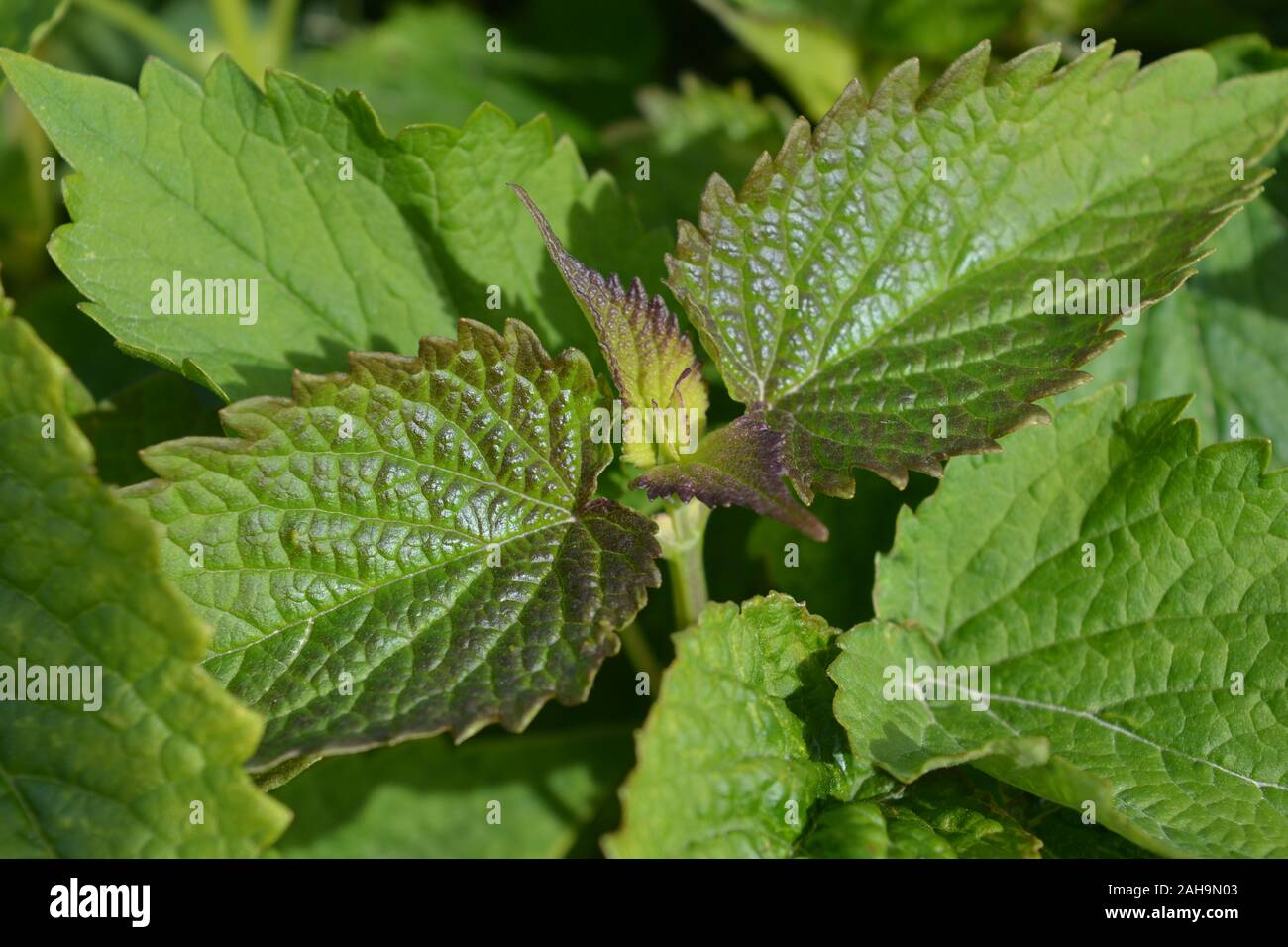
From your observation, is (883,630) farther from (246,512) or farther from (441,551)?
(246,512)

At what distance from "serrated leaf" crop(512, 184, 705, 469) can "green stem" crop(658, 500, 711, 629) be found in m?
0.07

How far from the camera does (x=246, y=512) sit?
51.4 inches

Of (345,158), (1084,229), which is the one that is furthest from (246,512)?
(1084,229)

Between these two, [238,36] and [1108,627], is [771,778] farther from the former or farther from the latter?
[238,36]

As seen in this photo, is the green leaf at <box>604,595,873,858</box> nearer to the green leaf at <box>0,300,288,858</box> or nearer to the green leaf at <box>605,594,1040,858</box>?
the green leaf at <box>605,594,1040,858</box>

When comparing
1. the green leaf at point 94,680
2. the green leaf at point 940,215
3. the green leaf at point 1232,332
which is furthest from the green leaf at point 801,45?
the green leaf at point 94,680

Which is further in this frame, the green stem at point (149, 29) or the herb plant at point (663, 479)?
the green stem at point (149, 29)

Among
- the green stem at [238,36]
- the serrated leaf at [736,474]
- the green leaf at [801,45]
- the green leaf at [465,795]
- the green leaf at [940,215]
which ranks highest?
the green stem at [238,36]

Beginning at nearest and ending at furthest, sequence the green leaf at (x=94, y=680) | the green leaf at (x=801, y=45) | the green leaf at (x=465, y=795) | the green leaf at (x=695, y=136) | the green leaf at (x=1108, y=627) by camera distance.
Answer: the green leaf at (x=94, y=680) < the green leaf at (x=1108, y=627) < the green leaf at (x=465, y=795) < the green leaf at (x=695, y=136) < the green leaf at (x=801, y=45)

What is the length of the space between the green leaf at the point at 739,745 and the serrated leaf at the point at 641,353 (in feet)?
0.75

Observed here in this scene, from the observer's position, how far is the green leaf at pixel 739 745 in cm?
118

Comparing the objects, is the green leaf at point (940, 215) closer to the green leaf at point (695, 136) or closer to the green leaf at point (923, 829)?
the green leaf at point (923, 829)

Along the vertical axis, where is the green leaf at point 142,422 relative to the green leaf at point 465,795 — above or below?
above

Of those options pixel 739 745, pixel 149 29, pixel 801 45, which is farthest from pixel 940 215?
pixel 149 29
